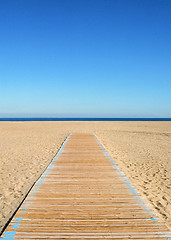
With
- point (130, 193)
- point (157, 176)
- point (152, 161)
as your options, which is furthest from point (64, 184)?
point (152, 161)

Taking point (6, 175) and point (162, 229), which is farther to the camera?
point (6, 175)

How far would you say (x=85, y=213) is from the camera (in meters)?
3.51

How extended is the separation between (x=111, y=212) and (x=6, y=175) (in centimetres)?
510

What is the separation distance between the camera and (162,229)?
3053mm

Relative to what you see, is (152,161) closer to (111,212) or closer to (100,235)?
(111,212)

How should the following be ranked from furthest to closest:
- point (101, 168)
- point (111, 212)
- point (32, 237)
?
point (101, 168)
point (111, 212)
point (32, 237)

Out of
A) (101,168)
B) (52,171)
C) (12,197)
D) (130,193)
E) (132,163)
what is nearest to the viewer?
(130,193)

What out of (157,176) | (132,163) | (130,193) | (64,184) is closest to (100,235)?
(130,193)

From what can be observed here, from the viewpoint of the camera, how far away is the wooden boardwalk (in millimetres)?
2928

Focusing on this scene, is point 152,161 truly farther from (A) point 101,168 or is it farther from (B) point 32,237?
(B) point 32,237

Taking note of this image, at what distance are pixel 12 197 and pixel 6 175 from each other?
2389 mm

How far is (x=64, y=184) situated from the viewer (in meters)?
5.08

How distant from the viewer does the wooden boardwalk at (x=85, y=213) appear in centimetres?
293

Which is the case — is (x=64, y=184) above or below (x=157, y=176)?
above
